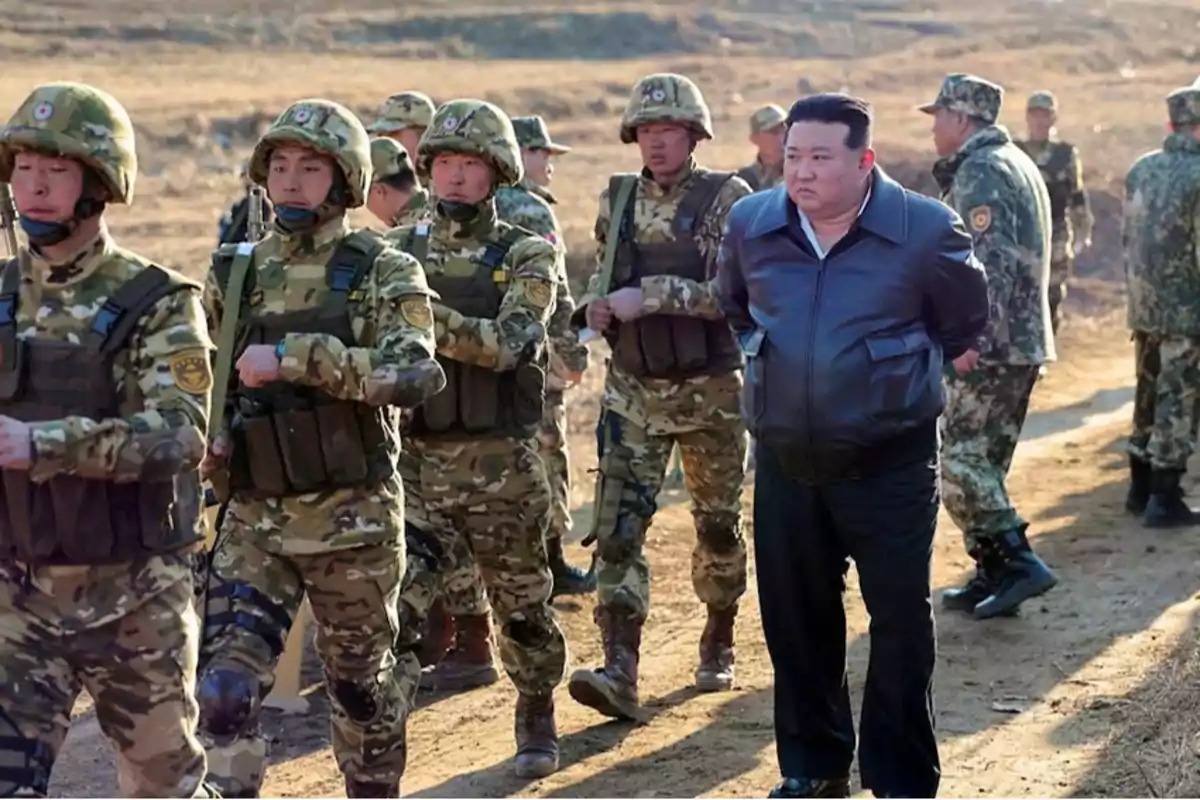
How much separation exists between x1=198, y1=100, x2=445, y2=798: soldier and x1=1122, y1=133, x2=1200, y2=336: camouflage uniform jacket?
18.8 feet

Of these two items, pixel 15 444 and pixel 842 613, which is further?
pixel 842 613

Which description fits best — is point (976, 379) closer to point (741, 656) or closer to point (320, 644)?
point (741, 656)

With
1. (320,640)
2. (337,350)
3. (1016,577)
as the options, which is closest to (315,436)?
(337,350)

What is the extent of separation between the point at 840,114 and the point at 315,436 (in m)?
1.78

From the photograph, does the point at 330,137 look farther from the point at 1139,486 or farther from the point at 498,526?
the point at 1139,486

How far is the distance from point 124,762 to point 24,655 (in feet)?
1.27

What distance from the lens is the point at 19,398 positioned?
180 inches

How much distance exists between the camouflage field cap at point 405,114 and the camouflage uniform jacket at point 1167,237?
4.08 metres

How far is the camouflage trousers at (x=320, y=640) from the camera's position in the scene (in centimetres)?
522

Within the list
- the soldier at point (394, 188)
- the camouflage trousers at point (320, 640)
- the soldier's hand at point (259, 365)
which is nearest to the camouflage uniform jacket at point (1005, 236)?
the soldier at point (394, 188)

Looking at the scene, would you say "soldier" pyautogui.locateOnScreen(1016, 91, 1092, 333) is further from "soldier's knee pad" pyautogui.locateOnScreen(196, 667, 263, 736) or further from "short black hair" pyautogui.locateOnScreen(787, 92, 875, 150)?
"soldier's knee pad" pyautogui.locateOnScreen(196, 667, 263, 736)

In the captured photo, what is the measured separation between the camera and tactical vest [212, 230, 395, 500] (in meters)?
5.37

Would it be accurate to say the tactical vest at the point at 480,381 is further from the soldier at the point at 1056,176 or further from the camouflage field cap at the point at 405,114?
the soldier at the point at 1056,176

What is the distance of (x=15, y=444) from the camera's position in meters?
4.29
